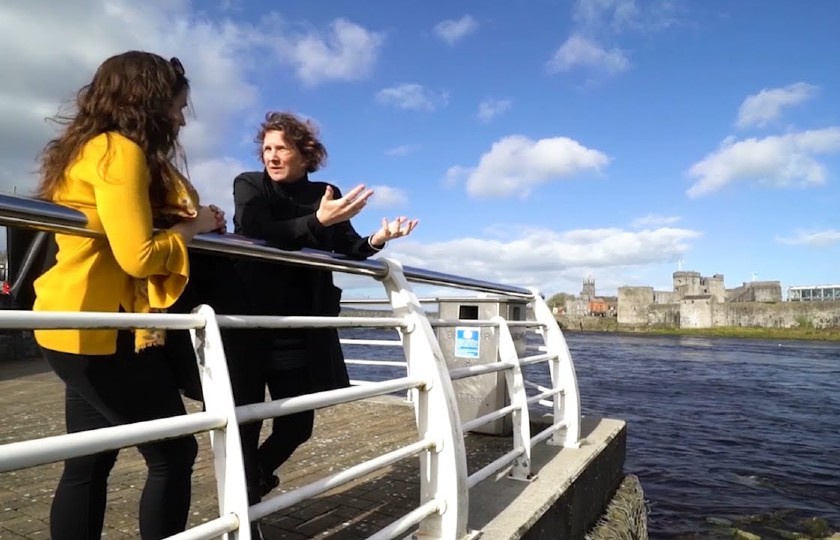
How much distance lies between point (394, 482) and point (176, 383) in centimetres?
205

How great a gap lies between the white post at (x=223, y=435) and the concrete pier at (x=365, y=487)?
1.38 metres

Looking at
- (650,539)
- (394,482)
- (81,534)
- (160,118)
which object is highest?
(160,118)

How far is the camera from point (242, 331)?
235 centimetres

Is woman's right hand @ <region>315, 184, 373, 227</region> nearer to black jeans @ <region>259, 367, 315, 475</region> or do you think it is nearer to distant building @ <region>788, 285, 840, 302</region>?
black jeans @ <region>259, 367, 315, 475</region>

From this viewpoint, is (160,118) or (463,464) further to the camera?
(463,464)

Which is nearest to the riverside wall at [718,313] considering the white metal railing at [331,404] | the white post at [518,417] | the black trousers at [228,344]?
the white metal railing at [331,404]

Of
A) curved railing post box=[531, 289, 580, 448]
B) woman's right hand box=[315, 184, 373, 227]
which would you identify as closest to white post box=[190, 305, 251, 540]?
woman's right hand box=[315, 184, 373, 227]

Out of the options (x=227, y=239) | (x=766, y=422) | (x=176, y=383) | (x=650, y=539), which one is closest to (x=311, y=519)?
(x=176, y=383)

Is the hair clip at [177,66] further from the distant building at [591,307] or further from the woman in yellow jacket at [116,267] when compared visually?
the distant building at [591,307]

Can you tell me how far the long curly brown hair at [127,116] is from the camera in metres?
1.71

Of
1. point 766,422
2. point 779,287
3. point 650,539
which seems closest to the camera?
point 650,539

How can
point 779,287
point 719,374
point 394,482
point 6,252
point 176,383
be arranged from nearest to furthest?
point 6,252
point 176,383
point 394,482
point 719,374
point 779,287

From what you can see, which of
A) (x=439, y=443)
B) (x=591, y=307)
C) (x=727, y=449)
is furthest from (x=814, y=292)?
(x=439, y=443)

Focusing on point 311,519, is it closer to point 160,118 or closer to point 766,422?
point 160,118
